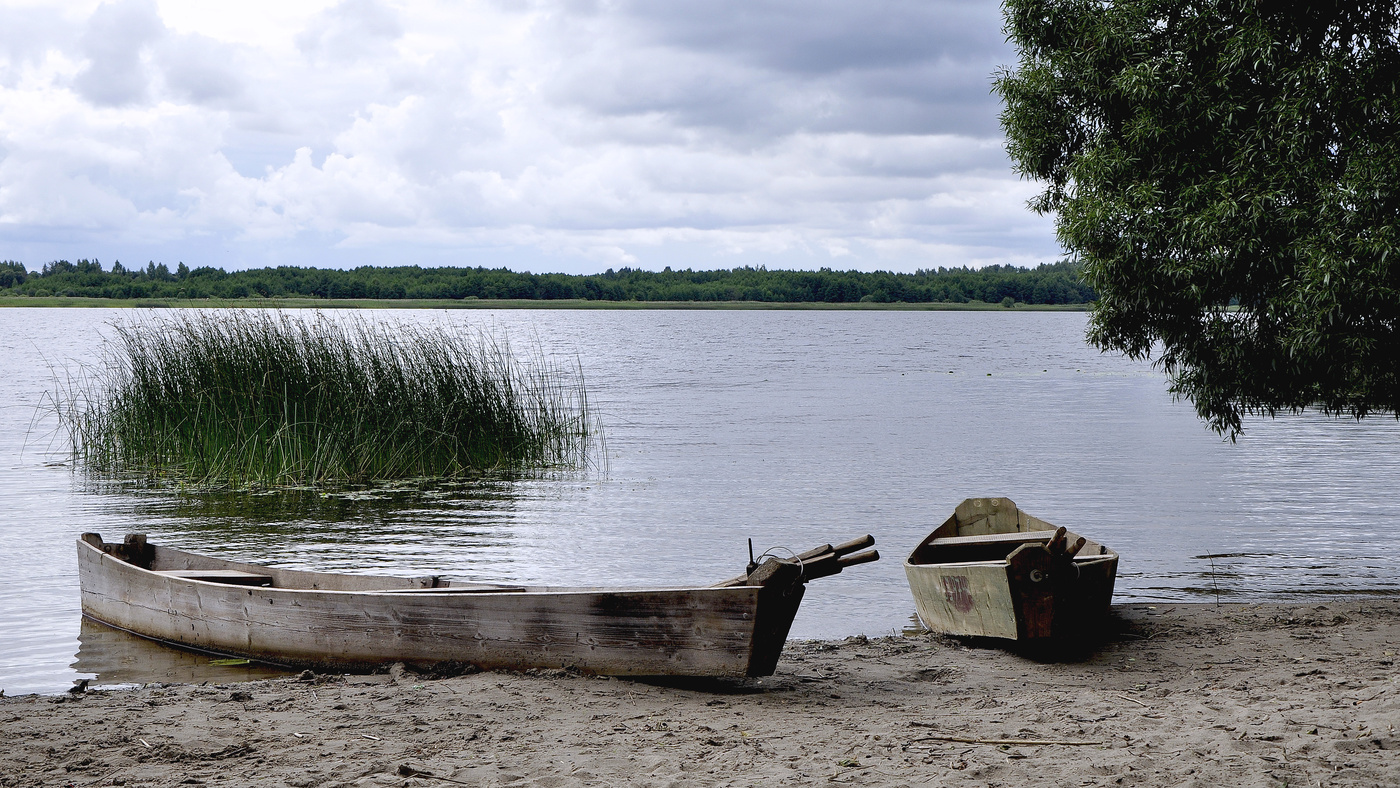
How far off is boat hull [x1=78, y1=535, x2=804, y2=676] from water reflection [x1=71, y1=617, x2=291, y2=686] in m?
0.10

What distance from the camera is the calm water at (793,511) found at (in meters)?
9.91

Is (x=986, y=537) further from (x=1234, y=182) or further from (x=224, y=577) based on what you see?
(x=224, y=577)

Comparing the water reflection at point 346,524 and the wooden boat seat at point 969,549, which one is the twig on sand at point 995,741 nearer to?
the wooden boat seat at point 969,549

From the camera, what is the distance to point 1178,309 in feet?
31.2

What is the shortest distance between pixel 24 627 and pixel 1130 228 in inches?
381

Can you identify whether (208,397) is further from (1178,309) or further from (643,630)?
(1178,309)

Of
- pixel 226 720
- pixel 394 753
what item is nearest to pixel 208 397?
pixel 226 720

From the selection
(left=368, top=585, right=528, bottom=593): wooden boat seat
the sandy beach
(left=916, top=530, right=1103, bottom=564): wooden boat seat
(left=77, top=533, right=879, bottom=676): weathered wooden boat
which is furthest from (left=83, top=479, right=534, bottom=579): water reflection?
(left=916, top=530, right=1103, bottom=564): wooden boat seat

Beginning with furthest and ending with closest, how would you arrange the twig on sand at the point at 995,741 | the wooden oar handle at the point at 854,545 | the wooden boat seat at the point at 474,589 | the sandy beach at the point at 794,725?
1. the wooden boat seat at the point at 474,589
2. the wooden oar handle at the point at 854,545
3. the twig on sand at the point at 995,741
4. the sandy beach at the point at 794,725

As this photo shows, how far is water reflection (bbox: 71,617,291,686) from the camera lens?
23.9 feet

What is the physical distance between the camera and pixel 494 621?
6.58 meters

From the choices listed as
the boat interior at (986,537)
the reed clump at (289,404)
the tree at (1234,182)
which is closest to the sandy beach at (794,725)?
the boat interior at (986,537)

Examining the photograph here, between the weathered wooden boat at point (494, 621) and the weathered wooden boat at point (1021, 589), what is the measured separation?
155cm

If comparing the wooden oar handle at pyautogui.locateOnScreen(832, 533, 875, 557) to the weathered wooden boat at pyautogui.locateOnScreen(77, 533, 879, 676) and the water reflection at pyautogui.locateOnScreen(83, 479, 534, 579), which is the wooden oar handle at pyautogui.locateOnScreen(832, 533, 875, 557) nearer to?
the weathered wooden boat at pyautogui.locateOnScreen(77, 533, 879, 676)
